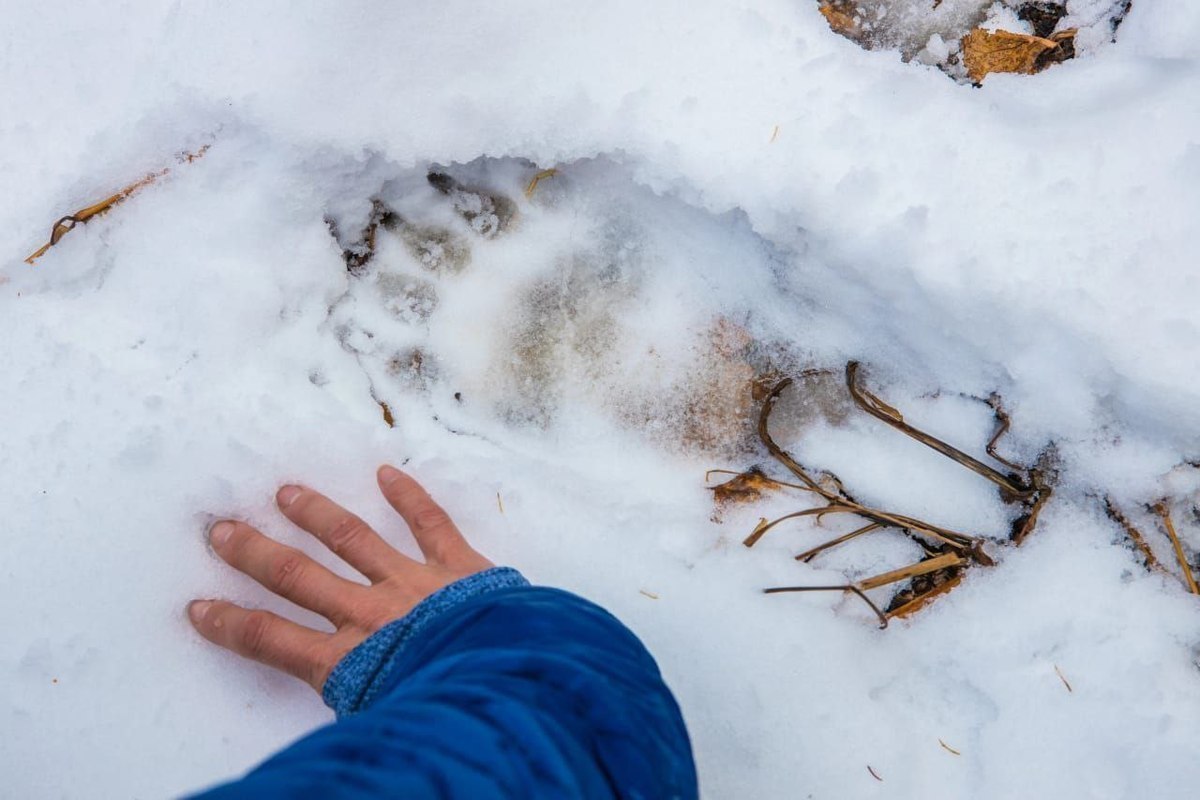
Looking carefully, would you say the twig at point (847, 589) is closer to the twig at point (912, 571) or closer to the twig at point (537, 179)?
the twig at point (912, 571)

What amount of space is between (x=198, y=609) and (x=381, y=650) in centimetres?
28

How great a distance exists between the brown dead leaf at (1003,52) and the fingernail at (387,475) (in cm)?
97

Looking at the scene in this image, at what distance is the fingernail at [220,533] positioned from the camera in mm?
1068

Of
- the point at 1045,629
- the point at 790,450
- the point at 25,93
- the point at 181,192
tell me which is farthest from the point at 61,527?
the point at 1045,629

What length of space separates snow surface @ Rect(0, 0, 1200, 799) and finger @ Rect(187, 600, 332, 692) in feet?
0.12

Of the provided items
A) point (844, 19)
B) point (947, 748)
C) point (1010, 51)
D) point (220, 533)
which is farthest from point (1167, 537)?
point (220, 533)

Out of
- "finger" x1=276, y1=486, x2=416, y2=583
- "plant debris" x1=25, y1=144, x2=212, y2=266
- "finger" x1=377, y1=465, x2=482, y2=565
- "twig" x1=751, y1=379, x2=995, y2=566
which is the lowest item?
"finger" x1=276, y1=486, x2=416, y2=583

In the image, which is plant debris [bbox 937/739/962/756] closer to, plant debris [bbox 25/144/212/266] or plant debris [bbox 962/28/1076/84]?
plant debris [bbox 962/28/1076/84]

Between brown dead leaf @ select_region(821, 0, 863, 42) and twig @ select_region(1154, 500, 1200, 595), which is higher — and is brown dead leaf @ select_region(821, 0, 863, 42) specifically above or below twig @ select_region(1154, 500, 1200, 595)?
above

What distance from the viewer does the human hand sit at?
1.02 meters

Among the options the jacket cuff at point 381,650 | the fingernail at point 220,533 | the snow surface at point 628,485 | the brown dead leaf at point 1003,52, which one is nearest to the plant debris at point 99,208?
the snow surface at point 628,485

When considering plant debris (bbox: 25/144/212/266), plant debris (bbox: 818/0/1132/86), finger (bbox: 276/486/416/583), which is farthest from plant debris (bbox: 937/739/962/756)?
plant debris (bbox: 25/144/212/266)

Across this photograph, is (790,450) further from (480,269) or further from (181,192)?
(181,192)

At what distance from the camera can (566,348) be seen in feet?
4.09
